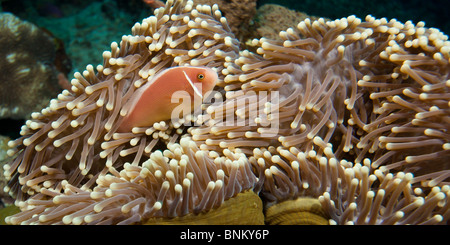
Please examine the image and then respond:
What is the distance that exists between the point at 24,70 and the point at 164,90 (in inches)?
103

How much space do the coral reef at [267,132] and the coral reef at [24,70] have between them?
178cm

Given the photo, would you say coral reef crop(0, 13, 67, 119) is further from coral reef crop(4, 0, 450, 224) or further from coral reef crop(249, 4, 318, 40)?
coral reef crop(249, 4, 318, 40)

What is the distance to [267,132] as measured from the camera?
5.83ft

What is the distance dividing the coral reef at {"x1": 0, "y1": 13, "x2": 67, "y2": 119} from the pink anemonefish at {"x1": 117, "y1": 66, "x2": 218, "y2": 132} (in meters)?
2.24

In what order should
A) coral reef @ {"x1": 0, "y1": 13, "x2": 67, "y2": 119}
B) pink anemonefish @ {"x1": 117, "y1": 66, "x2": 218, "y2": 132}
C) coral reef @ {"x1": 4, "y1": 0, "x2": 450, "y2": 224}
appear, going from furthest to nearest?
coral reef @ {"x1": 0, "y1": 13, "x2": 67, "y2": 119}, pink anemonefish @ {"x1": 117, "y1": 66, "x2": 218, "y2": 132}, coral reef @ {"x1": 4, "y1": 0, "x2": 450, "y2": 224}

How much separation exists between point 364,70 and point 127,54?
59.8 inches

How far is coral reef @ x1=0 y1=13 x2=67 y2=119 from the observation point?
3.44m

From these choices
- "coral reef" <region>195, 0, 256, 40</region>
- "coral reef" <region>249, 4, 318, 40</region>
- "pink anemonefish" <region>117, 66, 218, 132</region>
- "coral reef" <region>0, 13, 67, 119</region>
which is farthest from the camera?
"coral reef" <region>0, 13, 67, 119</region>

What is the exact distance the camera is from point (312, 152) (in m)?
1.65

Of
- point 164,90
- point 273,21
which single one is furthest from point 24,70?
point 273,21

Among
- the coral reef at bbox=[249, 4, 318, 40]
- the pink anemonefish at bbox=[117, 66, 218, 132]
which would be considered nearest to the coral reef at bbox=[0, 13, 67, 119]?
the pink anemonefish at bbox=[117, 66, 218, 132]

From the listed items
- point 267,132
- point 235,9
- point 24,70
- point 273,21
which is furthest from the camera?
point 24,70

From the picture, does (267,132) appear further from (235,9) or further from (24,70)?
(24,70)
